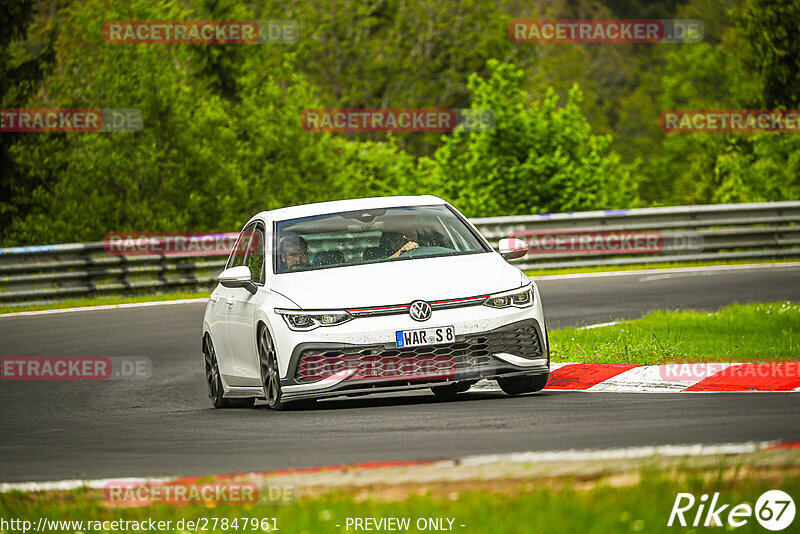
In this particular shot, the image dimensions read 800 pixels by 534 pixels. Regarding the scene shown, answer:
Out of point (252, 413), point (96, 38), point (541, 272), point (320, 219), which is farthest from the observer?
point (96, 38)

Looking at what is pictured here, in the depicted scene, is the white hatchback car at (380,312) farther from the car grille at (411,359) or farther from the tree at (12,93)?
the tree at (12,93)

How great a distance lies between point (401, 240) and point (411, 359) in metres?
1.48

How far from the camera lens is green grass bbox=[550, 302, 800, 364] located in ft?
37.0

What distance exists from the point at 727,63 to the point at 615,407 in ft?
205

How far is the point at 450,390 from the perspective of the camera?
34.3 ft

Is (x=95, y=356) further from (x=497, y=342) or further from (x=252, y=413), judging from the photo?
(x=497, y=342)

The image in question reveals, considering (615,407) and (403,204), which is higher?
(403,204)

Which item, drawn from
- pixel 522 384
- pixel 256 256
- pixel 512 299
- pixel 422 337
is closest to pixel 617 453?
pixel 422 337

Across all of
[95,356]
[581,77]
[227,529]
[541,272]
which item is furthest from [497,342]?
[581,77]

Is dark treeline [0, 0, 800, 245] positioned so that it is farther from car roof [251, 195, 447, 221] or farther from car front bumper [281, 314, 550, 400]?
car front bumper [281, 314, 550, 400]

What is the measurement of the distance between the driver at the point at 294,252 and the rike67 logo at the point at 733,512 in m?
5.47

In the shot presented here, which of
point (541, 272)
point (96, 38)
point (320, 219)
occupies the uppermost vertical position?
point (96, 38)

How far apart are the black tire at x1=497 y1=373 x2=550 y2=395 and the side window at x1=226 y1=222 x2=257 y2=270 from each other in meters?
2.60

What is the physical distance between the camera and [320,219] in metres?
10.7
